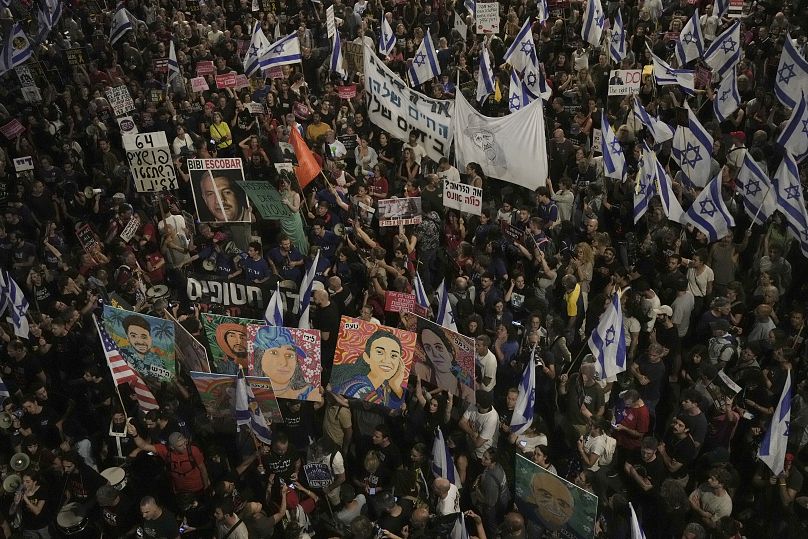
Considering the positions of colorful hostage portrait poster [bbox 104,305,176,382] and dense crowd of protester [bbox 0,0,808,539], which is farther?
colorful hostage portrait poster [bbox 104,305,176,382]

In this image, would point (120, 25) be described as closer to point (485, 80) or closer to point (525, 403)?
point (485, 80)

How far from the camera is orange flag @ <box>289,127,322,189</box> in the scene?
1230 cm

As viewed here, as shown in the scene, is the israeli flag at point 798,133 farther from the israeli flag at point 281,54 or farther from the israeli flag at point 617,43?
the israeli flag at point 281,54

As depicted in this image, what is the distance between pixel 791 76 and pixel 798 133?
6.43 feet

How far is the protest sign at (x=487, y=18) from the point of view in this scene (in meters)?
17.3

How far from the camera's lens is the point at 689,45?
51.8 ft

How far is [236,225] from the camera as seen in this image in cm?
1191

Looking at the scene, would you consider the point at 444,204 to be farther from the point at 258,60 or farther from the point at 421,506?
the point at 258,60

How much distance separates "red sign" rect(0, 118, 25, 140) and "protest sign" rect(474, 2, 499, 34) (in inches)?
391

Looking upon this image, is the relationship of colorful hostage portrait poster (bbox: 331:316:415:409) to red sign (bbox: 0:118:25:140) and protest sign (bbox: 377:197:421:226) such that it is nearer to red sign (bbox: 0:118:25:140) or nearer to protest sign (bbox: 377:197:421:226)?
protest sign (bbox: 377:197:421:226)

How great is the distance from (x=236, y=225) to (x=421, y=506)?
20.2ft

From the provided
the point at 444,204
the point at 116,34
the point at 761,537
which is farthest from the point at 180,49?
the point at 761,537

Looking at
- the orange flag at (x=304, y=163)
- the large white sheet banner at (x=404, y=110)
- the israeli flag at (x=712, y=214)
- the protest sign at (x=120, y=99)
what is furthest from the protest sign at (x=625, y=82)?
Result: the protest sign at (x=120, y=99)

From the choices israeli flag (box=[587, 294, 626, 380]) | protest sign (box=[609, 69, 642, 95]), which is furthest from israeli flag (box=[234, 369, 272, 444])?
protest sign (box=[609, 69, 642, 95])
